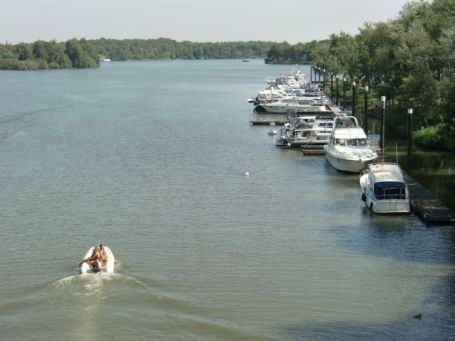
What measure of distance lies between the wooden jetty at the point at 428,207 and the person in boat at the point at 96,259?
1529 cm

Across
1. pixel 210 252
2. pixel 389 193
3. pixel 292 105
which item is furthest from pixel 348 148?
pixel 292 105

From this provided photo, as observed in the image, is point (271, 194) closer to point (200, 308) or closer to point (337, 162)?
point (337, 162)

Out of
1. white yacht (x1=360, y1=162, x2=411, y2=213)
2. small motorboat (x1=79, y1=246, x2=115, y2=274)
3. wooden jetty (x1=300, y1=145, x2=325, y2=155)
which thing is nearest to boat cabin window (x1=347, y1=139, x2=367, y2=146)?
wooden jetty (x1=300, y1=145, x2=325, y2=155)

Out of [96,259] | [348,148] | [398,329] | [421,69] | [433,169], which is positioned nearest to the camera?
[398,329]

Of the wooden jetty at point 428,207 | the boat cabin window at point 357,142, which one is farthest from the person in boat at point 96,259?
the boat cabin window at point 357,142

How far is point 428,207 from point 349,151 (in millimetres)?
12425

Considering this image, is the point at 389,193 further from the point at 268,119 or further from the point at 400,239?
the point at 268,119

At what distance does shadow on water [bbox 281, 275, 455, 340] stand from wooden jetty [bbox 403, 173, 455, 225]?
10.2 meters

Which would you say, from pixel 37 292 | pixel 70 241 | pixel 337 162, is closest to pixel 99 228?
pixel 70 241

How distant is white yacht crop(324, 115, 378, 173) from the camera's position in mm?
46719

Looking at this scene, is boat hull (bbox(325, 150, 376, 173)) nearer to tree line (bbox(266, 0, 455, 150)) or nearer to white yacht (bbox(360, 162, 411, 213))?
tree line (bbox(266, 0, 455, 150))

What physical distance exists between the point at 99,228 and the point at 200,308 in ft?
36.9

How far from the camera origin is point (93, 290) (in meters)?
25.8

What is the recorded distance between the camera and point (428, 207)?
36.1m
